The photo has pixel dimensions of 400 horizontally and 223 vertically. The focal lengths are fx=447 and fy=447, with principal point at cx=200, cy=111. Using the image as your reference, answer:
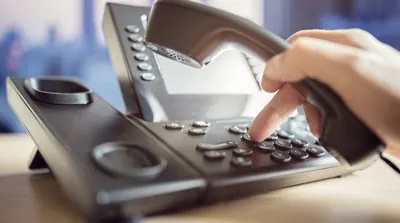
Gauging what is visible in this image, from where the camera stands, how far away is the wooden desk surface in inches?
12.6

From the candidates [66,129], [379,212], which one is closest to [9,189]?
[66,129]

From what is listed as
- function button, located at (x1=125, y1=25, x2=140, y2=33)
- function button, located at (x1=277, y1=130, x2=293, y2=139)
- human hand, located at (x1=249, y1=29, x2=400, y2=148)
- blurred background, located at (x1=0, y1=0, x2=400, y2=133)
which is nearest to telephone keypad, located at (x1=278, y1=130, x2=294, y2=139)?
function button, located at (x1=277, y1=130, x2=293, y2=139)

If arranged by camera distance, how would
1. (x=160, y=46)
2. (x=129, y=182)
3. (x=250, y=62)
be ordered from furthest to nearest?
(x=250, y=62), (x=160, y=46), (x=129, y=182)

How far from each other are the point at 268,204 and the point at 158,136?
112 mm

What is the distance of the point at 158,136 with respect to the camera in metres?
0.40

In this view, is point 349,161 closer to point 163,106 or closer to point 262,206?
point 262,206

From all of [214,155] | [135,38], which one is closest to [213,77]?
[135,38]

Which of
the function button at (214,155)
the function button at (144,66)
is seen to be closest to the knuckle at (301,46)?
the function button at (214,155)

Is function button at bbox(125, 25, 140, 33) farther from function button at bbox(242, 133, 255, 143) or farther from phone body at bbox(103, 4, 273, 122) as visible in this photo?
function button at bbox(242, 133, 255, 143)

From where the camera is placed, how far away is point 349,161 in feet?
1.12

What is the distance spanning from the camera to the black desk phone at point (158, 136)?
0.30 metres

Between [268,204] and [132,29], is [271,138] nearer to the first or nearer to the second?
[268,204]

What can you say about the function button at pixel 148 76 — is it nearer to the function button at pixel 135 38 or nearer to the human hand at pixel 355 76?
the function button at pixel 135 38

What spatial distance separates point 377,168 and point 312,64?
0.72ft
